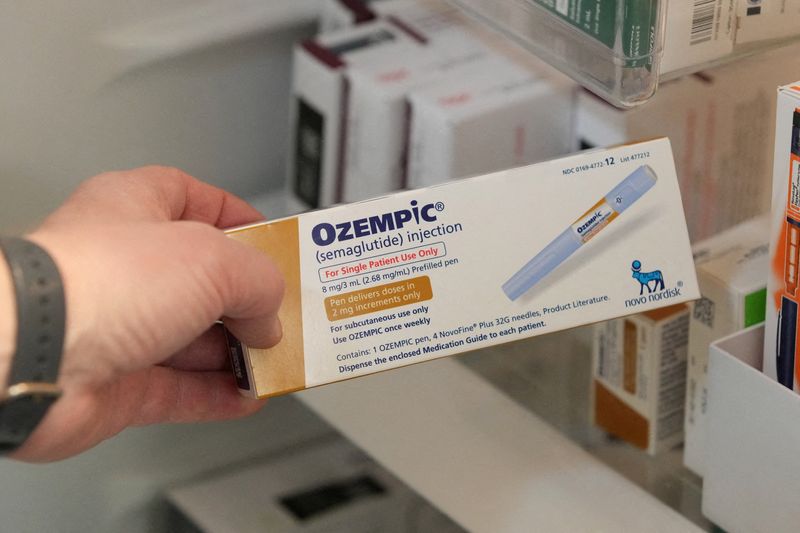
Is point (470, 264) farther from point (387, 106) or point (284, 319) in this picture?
point (387, 106)

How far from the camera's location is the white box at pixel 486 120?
3.11ft

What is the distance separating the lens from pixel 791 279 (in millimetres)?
693

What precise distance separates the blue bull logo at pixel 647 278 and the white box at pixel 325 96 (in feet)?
1.39

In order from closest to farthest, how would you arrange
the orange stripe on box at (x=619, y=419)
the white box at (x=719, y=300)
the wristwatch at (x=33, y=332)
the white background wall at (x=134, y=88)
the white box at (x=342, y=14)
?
the wristwatch at (x=33, y=332) < the white box at (x=719, y=300) < the orange stripe on box at (x=619, y=419) < the white background wall at (x=134, y=88) < the white box at (x=342, y=14)

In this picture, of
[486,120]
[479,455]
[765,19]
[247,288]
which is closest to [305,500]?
[479,455]

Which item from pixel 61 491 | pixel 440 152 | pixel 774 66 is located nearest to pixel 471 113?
pixel 440 152

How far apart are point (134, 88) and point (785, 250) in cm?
62

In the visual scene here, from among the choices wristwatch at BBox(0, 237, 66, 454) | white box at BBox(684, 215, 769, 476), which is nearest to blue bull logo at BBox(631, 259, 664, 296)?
white box at BBox(684, 215, 769, 476)

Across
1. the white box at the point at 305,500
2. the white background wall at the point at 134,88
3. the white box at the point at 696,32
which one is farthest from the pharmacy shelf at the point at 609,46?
the white box at the point at 305,500

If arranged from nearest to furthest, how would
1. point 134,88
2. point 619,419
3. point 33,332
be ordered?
point 33,332 → point 619,419 → point 134,88

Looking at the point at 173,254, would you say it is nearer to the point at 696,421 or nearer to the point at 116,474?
the point at 696,421

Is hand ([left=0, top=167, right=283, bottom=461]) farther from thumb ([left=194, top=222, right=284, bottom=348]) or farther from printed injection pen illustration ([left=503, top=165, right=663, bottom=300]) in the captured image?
printed injection pen illustration ([left=503, top=165, right=663, bottom=300])

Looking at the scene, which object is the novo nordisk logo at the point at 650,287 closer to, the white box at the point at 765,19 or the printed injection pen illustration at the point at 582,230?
the printed injection pen illustration at the point at 582,230

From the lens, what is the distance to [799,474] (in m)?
0.69
